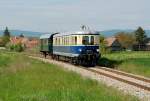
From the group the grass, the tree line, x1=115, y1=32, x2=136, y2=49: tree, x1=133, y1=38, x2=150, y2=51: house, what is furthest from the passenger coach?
x1=115, y1=32, x2=136, y2=49: tree

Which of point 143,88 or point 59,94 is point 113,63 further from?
point 59,94

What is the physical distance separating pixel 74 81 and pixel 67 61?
22.5 meters

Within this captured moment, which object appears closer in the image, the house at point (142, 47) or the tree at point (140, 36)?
the house at point (142, 47)

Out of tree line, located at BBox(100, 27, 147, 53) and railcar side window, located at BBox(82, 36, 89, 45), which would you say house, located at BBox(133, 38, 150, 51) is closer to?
tree line, located at BBox(100, 27, 147, 53)

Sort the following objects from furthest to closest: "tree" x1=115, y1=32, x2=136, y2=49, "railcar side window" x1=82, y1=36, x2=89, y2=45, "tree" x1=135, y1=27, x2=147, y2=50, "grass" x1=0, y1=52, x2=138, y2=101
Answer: "tree" x1=115, y1=32, x2=136, y2=49 → "tree" x1=135, y1=27, x2=147, y2=50 → "railcar side window" x1=82, y1=36, x2=89, y2=45 → "grass" x1=0, y1=52, x2=138, y2=101

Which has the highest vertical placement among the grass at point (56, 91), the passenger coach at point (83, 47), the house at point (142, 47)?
the passenger coach at point (83, 47)

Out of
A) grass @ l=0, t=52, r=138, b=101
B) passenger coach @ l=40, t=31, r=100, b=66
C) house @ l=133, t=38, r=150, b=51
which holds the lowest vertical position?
A: house @ l=133, t=38, r=150, b=51

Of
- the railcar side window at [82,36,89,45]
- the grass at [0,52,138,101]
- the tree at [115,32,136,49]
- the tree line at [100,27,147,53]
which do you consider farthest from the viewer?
the tree at [115,32,136,49]

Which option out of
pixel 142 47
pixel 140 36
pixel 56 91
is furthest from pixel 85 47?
pixel 140 36

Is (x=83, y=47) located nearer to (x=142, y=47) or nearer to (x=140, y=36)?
(x=142, y=47)

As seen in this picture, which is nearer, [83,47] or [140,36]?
[83,47]

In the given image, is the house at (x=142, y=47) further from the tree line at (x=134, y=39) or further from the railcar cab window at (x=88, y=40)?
the railcar cab window at (x=88, y=40)

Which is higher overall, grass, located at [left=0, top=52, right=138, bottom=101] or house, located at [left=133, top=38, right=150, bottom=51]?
grass, located at [left=0, top=52, right=138, bottom=101]

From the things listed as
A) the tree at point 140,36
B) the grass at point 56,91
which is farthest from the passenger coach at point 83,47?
the tree at point 140,36
